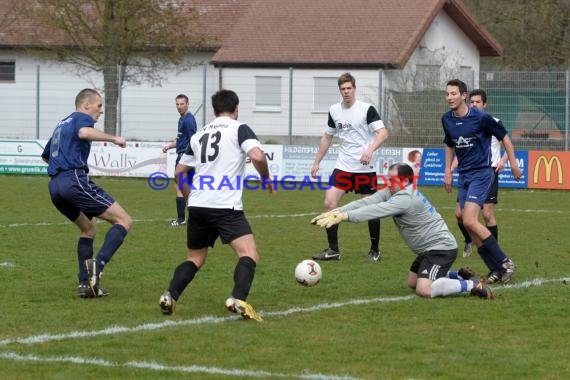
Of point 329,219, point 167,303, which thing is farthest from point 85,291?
point 329,219

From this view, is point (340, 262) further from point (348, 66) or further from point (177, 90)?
point (348, 66)

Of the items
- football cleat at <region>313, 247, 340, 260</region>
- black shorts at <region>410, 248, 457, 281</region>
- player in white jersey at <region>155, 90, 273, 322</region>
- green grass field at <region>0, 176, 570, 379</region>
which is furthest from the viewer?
football cleat at <region>313, 247, 340, 260</region>

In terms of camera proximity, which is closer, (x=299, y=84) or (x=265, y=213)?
(x=265, y=213)

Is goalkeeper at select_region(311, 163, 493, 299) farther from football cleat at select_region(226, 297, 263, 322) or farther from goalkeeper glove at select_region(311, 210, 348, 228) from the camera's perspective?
football cleat at select_region(226, 297, 263, 322)

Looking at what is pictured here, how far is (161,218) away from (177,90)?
60.0ft

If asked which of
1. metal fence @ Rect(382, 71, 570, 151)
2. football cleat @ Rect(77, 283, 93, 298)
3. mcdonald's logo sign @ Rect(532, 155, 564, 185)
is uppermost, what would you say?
metal fence @ Rect(382, 71, 570, 151)

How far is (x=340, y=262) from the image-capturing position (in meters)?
12.3

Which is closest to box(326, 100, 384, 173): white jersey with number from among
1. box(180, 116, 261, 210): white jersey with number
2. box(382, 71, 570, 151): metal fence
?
box(180, 116, 261, 210): white jersey with number

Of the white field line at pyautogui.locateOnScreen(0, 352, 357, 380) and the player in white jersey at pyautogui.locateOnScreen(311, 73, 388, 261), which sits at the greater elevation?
the player in white jersey at pyautogui.locateOnScreen(311, 73, 388, 261)

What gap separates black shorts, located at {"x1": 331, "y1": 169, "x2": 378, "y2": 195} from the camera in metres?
12.8

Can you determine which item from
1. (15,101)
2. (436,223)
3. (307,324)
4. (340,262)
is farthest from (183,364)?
(15,101)

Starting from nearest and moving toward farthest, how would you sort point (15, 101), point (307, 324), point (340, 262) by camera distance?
point (307, 324) < point (340, 262) < point (15, 101)

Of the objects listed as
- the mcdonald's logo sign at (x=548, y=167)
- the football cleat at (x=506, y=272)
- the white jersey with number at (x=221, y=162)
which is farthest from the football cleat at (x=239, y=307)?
the mcdonald's logo sign at (x=548, y=167)

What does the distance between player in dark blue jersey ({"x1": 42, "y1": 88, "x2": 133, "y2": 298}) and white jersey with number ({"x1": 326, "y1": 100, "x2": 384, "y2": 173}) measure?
12.1 ft
